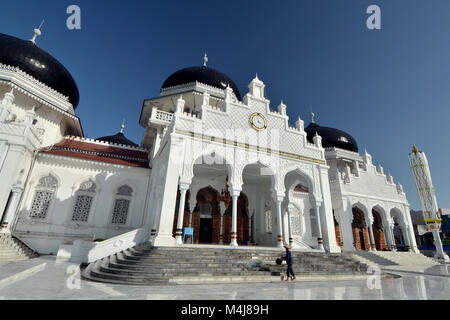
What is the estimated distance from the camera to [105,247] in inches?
373

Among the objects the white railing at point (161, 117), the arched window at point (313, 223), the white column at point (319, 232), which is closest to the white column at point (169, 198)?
the white railing at point (161, 117)

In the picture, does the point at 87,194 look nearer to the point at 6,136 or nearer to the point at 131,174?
the point at 131,174

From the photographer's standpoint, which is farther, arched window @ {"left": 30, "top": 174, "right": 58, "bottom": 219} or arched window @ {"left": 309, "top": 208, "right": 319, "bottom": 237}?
arched window @ {"left": 309, "top": 208, "right": 319, "bottom": 237}

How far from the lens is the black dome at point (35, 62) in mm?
14398

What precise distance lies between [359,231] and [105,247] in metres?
19.0

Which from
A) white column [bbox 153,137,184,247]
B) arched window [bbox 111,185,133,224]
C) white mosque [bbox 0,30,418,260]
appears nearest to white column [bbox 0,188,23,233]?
white mosque [bbox 0,30,418,260]

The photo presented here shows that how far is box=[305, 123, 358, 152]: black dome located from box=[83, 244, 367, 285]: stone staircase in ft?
52.5

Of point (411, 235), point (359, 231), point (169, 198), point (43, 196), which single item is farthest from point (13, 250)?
point (411, 235)

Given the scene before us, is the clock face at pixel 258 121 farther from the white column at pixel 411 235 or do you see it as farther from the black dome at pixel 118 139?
the white column at pixel 411 235

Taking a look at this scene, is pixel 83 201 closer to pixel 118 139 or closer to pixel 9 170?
pixel 9 170

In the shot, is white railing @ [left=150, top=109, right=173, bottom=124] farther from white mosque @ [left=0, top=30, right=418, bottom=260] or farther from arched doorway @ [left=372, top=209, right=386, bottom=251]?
arched doorway @ [left=372, top=209, right=386, bottom=251]

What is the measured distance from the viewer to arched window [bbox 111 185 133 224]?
528 inches

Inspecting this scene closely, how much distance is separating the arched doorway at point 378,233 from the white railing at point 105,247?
1921 centimetres
